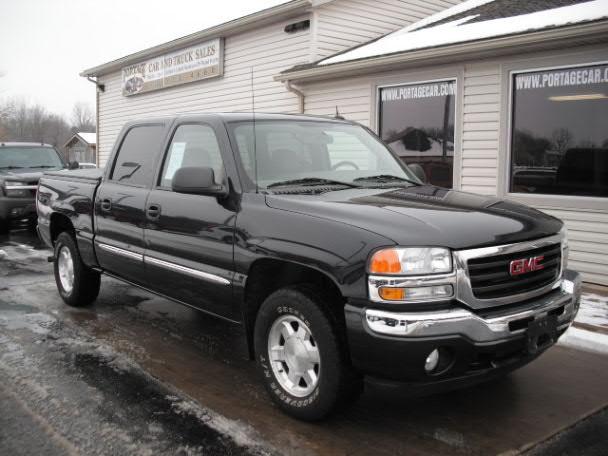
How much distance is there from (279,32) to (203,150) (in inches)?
350

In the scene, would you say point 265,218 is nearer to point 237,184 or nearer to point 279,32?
point 237,184

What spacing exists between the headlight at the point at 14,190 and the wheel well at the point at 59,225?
619cm

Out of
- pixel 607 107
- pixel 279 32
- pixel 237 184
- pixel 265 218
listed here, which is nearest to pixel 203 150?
pixel 237 184

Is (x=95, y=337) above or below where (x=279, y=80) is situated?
below

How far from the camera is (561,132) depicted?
791cm

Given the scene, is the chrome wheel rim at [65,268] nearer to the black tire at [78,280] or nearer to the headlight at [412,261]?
the black tire at [78,280]

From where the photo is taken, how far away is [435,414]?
3.72m

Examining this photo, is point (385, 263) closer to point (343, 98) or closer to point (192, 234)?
point (192, 234)

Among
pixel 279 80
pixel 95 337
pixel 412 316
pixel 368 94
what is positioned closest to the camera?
pixel 412 316

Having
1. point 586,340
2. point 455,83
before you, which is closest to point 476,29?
point 455,83

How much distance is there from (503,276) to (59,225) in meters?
4.94

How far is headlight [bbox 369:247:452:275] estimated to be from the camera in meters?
3.00

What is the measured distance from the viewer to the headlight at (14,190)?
11.9 meters

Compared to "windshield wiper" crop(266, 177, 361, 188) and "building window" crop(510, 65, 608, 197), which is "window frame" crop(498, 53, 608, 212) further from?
"windshield wiper" crop(266, 177, 361, 188)
